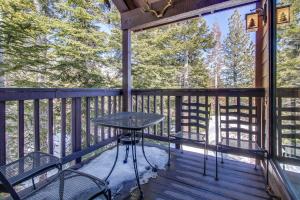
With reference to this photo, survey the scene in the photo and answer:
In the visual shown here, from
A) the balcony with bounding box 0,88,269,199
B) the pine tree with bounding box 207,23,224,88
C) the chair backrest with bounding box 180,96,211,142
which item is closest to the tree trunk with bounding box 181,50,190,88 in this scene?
the pine tree with bounding box 207,23,224,88

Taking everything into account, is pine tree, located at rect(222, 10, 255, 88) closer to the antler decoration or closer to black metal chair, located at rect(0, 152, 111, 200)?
the antler decoration

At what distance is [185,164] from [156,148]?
28.5 inches

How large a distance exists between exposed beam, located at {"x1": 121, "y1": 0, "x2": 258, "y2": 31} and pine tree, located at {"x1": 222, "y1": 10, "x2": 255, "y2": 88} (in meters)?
7.30

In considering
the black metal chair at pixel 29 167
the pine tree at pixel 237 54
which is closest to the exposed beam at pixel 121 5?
the black metal chair at pixel 29 167

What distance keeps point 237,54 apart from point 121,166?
9.17 m

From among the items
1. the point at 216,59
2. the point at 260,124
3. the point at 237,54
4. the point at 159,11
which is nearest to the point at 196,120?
the point at 260,124

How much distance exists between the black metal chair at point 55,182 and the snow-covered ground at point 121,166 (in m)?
0.79

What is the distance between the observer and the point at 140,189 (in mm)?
1885

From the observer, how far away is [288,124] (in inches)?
73.2

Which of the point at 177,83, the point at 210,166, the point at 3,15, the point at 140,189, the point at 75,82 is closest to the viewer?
the point at 140,189

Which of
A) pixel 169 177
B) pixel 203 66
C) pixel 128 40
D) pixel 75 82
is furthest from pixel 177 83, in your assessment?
pixel 169 177

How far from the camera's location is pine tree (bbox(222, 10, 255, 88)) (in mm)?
9289

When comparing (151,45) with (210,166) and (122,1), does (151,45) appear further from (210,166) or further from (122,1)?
(210,166)

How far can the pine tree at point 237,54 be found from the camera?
9.29m
